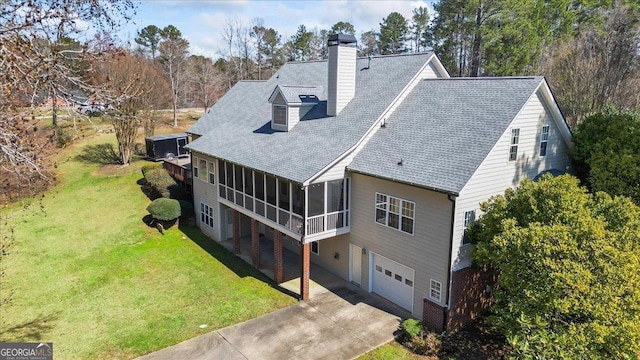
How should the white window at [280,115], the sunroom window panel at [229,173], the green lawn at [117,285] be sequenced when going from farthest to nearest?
the sunroom window panel at [229,173], the white window at [280,115], the green lawn at [117,285]

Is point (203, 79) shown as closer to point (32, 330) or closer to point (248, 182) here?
point (248, 182)

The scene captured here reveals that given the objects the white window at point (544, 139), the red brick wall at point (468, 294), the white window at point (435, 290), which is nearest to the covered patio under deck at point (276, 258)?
the white window at point (435, 290)

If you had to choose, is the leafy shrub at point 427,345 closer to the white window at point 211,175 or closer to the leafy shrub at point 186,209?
the white window at point 211,175

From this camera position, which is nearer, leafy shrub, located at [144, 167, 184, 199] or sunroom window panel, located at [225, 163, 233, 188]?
sunroom window panel, located at [225, 163, 233, 188]

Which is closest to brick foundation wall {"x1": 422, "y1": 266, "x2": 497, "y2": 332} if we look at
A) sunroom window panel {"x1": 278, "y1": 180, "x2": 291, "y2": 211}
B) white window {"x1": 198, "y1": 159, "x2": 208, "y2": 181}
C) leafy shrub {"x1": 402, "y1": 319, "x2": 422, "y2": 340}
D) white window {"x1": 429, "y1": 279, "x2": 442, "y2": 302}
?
white window {"x1": 429, "y1": 279, "x2": 442, "y2": 302}

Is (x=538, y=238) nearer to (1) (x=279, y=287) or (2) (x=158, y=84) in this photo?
(1) (x=279, y=287)

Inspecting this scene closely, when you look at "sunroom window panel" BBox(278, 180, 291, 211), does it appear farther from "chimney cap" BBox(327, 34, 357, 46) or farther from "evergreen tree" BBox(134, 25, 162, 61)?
"evergreen tree" BBox(134, 25, 162, 61)

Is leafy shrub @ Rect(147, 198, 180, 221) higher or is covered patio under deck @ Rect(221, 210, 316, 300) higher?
leafy shrub @ Rect(147, 198, 180, 221)
